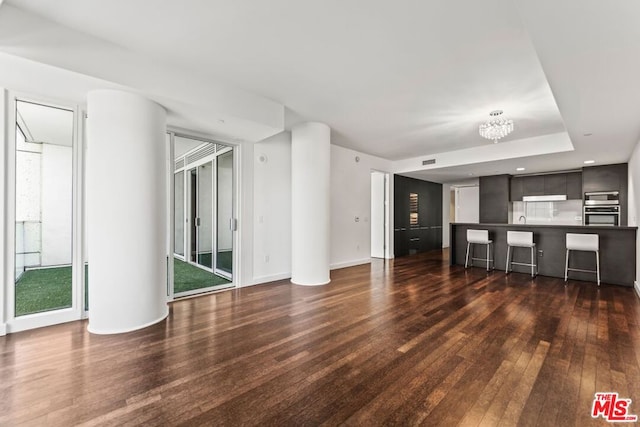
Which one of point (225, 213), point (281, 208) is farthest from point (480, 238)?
point (225, 213)

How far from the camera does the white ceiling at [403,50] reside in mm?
2084

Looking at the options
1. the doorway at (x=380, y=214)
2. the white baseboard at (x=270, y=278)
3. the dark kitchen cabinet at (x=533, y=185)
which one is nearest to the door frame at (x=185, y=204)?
the white baseboard at (x=270, y=278)

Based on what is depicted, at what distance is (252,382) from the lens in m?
2.04

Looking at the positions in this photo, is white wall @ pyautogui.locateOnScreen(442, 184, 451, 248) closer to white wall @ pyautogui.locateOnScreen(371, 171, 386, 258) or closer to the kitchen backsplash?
the kitchen backsplash

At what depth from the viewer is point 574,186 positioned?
722 cm

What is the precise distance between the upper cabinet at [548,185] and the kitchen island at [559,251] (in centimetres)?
257

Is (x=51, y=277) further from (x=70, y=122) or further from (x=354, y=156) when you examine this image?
(x=354, y=156)

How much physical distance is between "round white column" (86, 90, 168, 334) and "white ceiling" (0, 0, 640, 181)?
53 cm

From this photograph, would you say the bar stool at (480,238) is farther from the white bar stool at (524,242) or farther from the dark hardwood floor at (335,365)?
the dark hardwood floor at (335,365)

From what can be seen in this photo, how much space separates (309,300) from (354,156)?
153 inches

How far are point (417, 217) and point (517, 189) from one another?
281cm

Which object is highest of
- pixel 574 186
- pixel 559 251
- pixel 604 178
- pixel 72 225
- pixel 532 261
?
pixel 604 178

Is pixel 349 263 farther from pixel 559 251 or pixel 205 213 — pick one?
pixel 559 251

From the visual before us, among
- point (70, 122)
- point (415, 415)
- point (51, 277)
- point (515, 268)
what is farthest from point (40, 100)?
point (515, 268)
